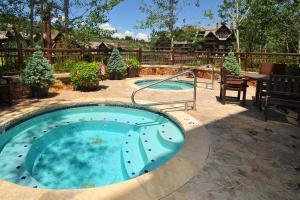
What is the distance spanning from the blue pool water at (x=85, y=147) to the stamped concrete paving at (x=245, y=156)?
34.4 inches

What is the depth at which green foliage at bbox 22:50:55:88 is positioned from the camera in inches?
297

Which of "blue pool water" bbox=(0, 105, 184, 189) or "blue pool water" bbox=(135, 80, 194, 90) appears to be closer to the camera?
"blue pool water" bbox=(0, 105, 184, 189)

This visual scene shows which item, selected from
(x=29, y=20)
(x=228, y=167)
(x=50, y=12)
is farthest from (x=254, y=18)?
(x=228, y=167)

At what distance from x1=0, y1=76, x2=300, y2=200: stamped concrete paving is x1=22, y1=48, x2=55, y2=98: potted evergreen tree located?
2.81ft

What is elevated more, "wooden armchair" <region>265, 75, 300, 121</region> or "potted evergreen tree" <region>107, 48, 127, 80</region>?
"potted evergreen tree" <region>107, 48, 127, 80</region>

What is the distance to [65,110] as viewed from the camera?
23.3ft

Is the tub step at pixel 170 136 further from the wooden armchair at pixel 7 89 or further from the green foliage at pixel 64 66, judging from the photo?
the green foliage at pixel 64 66

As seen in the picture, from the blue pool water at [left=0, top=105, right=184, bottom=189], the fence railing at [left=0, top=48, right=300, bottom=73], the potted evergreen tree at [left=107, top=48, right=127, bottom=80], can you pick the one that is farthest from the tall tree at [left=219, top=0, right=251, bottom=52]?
the blue pool water at [left=0, top=105, right=184, bottom=189]

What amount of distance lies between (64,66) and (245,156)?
9083 millimetres

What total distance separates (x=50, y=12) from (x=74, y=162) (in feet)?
45.2

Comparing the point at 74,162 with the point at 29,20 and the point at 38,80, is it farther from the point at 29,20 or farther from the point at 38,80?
the point at 29,20

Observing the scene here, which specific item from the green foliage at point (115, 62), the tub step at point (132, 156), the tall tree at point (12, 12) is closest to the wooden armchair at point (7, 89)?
the tub step at point (132, 156)

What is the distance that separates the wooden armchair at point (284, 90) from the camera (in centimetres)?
515

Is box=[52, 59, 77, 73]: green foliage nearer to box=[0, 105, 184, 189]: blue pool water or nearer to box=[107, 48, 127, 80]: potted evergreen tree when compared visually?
box=[107, 48, 127, 80]: potted evergreen tree
